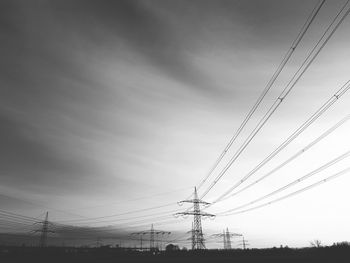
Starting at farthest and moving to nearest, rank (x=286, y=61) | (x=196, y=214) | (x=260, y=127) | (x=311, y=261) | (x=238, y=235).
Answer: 1. (x=238, y=235)
2. (x=196, y=214)
3. (x=311, y=261)
4. (x=260, y=127)
5. (x=286, y=61)

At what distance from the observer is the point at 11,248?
63531 mm

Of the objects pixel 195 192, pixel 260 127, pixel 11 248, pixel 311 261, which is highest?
pixel 195 192

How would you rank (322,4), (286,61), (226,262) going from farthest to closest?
(226,262)
(286,61)
(322,4)

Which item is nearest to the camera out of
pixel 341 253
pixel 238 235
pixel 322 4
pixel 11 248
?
pixel 322 4

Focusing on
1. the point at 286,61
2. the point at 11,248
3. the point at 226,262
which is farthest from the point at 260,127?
the point at 11,248

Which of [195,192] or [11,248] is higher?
[195,192]

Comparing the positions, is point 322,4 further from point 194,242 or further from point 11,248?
point 11,248

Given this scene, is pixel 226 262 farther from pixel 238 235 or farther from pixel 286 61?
pixel 238 235

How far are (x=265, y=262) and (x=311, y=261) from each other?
513cm

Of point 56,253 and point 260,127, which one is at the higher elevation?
point 260,127

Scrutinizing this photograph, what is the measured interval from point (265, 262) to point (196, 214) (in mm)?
27913

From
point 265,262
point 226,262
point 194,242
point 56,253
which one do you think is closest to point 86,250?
point 56,253

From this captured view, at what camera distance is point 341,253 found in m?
31.0

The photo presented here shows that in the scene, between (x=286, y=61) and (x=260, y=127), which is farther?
(x=260, y=127)
